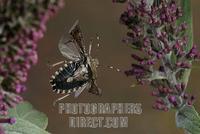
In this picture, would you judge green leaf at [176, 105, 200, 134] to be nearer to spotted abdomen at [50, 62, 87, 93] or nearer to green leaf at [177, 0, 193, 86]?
green leaf at [177, 0, 193, 86]

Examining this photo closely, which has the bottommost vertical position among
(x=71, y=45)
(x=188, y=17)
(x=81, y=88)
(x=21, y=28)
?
(x=81, y=88)

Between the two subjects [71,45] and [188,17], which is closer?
[188,17]

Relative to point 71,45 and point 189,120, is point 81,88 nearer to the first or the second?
point 71,45

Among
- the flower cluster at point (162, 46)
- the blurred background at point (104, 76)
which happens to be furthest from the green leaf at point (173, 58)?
the blurred background at point (104, 76)

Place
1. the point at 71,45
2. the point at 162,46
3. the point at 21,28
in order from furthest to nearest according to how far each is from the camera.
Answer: the point at 71,45, the point at 162,46, the point at 21,28

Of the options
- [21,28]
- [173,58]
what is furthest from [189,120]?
[21,28]

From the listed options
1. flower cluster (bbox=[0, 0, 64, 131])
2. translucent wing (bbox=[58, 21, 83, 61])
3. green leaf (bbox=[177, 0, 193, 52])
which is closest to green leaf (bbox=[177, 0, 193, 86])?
green leaf (bbox=[177, 0, 193, 52])
